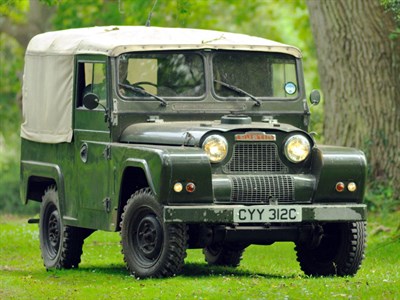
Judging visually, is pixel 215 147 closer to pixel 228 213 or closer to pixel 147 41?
pixel 228 213

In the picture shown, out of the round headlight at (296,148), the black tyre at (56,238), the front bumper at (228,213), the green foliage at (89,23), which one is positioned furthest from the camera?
the green foliage at (89,23)

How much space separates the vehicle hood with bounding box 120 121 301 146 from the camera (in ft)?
45.2

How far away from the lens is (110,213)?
581 inches

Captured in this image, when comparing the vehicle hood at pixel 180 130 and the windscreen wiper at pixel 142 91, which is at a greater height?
the windscreen wiper at pixel 142 91

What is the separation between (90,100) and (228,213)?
236 cm

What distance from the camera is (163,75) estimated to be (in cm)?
1514

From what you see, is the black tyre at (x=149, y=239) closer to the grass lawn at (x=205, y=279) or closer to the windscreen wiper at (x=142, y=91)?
the grass lawn at (x=205, y=279)

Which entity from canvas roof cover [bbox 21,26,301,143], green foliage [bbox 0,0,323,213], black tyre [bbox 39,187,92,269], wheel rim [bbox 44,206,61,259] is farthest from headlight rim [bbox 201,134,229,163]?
green foliage [bbox 0,0,323,213]

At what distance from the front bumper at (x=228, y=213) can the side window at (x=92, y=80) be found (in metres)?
2.20

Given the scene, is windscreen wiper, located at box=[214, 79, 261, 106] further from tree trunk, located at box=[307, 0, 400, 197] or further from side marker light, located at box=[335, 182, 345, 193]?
tree trunk, located at box=[307, 0, 400, 197]

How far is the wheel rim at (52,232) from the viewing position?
1667 centimetres

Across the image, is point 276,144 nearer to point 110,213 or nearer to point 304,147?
point 304,147

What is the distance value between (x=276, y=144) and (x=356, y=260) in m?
1.43

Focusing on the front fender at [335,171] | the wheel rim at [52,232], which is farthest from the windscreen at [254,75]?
the wheel rim at [52,232]
